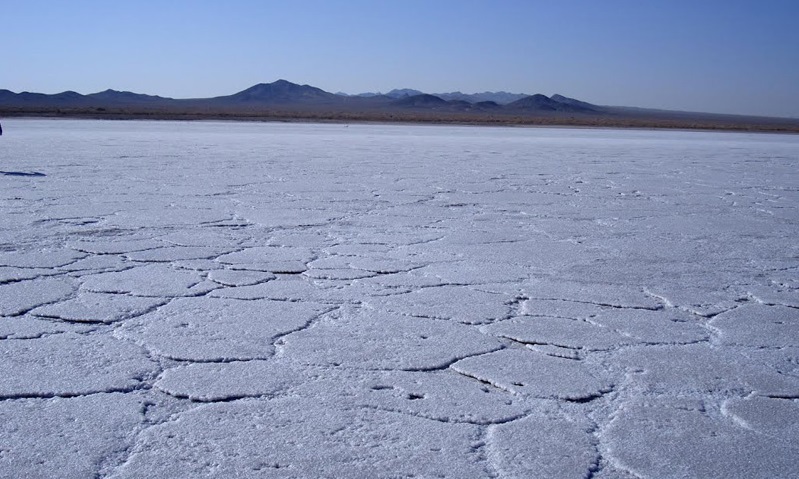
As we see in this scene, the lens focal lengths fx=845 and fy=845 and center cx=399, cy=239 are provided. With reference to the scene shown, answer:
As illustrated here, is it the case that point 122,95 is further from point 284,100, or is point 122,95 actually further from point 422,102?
point 422,102

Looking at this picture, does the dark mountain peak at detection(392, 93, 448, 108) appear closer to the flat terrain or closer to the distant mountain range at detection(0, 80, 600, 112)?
the distant mountain range at detection(0, 80, 600, 112)

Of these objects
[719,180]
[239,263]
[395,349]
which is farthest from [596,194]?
[395,349]

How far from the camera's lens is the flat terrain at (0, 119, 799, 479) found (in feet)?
5.78


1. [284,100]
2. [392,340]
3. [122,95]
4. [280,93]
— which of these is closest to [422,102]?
[284,100]

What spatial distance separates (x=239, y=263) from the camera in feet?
11.8

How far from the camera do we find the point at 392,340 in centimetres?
252

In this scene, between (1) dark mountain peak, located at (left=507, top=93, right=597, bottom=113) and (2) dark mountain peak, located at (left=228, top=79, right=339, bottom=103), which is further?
(2) dark mountain peak, located at (left=228, top=79, right=339, bottom=103)

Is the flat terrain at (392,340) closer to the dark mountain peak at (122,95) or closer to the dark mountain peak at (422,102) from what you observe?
the dark mountain peak at (422,102)

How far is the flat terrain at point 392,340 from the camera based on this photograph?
1.76 m

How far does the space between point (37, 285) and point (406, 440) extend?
1881 mm

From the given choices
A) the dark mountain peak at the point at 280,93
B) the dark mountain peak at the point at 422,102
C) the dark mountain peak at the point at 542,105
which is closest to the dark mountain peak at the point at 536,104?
the dark mountain peak at the point at 542,105

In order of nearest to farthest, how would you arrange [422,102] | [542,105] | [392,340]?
[392,340] → [422,102] → [542,105]

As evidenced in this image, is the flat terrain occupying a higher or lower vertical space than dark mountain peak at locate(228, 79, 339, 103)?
higher

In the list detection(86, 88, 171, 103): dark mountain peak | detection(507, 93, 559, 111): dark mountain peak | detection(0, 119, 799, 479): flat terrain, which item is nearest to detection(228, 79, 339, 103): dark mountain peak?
detection(86, 88, 171, 103): dark mountain peak
